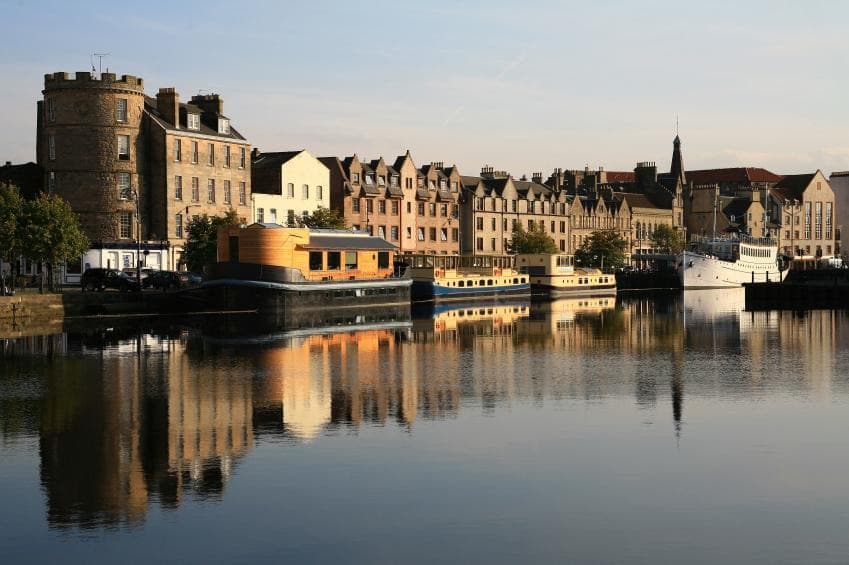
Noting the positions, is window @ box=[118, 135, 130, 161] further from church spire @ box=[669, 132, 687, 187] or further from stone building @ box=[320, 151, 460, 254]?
church spire @ box=[669, 132, 687, 187]

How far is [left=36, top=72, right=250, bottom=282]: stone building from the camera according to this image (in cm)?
8862

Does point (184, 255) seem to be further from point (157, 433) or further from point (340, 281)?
point (157, 433)

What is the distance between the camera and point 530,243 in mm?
135750

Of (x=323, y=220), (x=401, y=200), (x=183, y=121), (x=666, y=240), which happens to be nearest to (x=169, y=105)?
(x=183, y=121)

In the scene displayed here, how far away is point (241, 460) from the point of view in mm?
25656

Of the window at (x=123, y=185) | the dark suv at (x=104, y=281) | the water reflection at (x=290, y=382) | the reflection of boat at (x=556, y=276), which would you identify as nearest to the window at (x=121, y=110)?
the window at (x=123, y=185)

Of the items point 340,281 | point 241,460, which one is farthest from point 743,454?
point 340,281

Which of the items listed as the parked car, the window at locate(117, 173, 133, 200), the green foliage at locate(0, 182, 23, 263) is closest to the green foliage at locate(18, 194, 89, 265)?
the green foliage at locate(0, 182, 23, 263)

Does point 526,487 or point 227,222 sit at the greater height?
point 227,222

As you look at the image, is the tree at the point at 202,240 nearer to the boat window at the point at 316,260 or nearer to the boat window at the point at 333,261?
the boat window at the point at 333,261

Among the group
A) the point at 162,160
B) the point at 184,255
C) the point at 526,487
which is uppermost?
the point at 162,160

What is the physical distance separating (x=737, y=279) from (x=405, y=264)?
5228cm

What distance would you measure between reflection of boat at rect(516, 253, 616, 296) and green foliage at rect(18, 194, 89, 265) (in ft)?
175

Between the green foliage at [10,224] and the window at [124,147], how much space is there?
629 inches
